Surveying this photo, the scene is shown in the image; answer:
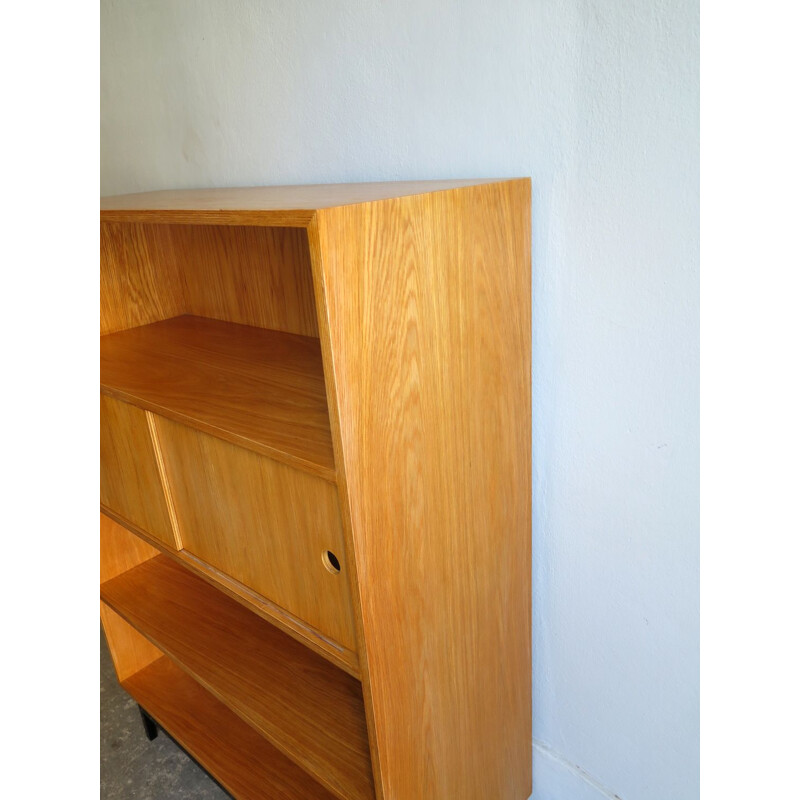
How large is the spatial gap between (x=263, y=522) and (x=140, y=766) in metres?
1.17

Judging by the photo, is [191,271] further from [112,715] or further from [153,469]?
[112,715]

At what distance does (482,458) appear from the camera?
1.14m

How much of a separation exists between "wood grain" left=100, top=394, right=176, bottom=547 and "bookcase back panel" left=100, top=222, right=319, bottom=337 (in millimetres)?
384

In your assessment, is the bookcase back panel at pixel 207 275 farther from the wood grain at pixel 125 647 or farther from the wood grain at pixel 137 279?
the wood grain at pixel 125 647

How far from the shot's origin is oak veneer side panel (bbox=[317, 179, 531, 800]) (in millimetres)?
880

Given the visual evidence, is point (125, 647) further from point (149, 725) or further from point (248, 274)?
point (248, 274)

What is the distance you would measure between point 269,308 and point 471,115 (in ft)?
2.11

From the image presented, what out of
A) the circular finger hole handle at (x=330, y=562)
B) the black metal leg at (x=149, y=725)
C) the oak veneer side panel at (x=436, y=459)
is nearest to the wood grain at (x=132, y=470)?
the circular finger hole handle at (x=330, y=562)

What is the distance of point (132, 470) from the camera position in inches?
55.3

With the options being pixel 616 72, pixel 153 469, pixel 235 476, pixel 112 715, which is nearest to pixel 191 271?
pixel 153 469

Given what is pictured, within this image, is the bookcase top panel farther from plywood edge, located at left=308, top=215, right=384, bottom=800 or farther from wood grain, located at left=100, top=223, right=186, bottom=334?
wood grain, located at left=100, top=223, right=186, bottom=334

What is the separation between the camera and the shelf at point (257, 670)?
4.06 feet

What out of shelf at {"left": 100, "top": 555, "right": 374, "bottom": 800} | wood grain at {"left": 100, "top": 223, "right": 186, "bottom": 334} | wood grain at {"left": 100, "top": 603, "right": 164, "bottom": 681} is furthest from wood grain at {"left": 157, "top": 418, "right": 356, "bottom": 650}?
wood grain at {"left": 100, "top": 603, "right": 164, "bottom": 681}
